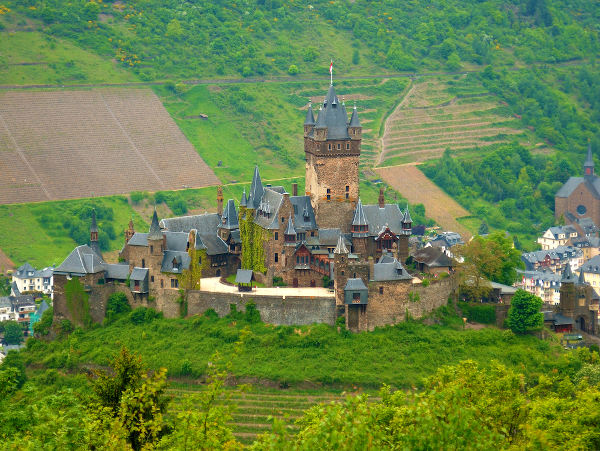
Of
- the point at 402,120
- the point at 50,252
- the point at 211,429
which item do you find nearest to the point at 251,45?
the point at 402,120

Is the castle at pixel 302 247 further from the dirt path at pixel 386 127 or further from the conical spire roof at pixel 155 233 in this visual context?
the dirt path at pixel 386 127

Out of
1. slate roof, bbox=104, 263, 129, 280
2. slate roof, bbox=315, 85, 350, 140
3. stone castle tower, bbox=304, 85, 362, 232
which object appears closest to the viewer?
slate roof, bbox=104, 263, 129, 280

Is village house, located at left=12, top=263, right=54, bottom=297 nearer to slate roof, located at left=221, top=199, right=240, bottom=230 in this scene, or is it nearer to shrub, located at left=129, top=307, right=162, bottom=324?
shrub, located at left=129, top=307, right=162, bottom=324

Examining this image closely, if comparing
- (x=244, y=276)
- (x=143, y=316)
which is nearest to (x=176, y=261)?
(x=143, y=316)

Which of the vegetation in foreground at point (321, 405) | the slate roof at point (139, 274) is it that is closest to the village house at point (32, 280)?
the vegetation in foreground at point (321, 405)

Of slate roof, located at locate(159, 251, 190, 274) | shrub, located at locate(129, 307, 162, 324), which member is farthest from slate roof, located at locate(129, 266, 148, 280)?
shrub, located at locate(129, 307, 162, 324)

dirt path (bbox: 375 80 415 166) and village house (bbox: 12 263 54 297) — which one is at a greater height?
dirt path (bbox: 375 80 415 166)

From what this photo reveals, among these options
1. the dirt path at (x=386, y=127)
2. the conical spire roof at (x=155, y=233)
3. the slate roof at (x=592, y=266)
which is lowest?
the slate roof at (x=592, y=266)
